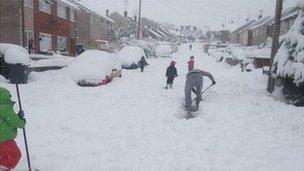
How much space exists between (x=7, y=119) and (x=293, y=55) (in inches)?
437

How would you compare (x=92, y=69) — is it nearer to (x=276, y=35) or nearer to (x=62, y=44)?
A: (x=276, y=35)

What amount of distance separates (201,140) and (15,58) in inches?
375

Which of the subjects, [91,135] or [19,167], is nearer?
[19,167]

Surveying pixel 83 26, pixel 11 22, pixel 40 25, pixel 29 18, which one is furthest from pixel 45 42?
pixel 83 26

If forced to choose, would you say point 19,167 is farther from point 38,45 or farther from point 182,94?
point 38,45

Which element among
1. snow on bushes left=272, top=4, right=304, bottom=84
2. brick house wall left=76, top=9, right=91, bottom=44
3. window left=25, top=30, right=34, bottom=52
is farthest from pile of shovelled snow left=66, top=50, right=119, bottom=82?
brick house wall left=76, top=9, right=91, bottom=44

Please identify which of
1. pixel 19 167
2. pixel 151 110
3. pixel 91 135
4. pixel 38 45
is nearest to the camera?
pixel 19 167

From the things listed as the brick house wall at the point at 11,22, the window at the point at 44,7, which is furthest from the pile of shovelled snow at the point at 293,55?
the window at the point at 44,7

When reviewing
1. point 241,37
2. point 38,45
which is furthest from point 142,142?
point 241,37

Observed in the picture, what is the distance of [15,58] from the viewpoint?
53.3 ft

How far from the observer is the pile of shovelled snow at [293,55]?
14.0 meters

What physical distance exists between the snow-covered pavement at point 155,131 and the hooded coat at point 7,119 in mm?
1012

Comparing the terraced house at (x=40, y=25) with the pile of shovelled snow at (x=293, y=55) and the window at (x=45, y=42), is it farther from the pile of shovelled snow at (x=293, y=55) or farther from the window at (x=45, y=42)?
the pile of shovelled snow at (x=293, y=55)

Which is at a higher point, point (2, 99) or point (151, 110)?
point (2, 99)
